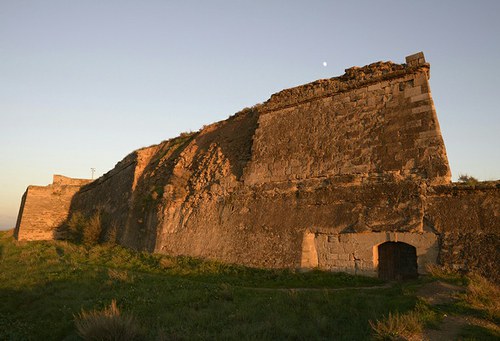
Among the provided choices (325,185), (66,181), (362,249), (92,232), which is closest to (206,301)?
(362,249)

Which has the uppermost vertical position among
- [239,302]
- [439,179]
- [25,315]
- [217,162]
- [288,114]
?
[288,114]

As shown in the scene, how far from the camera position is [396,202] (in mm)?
9406

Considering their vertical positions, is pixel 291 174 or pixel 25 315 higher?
pixel 291 174

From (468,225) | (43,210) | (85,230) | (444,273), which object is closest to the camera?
(444,273)

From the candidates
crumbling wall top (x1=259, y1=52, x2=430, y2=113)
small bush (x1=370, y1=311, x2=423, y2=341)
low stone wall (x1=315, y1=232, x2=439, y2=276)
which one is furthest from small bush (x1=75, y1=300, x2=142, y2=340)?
crumbling wall top (x1=259, y1=52, x2=430, y2=113)

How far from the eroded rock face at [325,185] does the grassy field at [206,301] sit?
0.99 m

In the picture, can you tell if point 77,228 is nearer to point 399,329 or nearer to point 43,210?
point 43,210

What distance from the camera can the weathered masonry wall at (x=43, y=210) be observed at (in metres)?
22.6

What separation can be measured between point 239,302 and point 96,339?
3053 millimetres

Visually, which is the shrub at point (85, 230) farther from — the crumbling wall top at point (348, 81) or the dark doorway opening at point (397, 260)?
the dark doorway opening at point (397, 260)

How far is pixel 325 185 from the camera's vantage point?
432 inches

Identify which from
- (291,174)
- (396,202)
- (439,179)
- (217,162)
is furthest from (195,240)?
(439,179)

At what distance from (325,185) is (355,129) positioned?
2.10 metres

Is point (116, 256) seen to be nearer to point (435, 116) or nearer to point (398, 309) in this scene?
point (398, 309)
